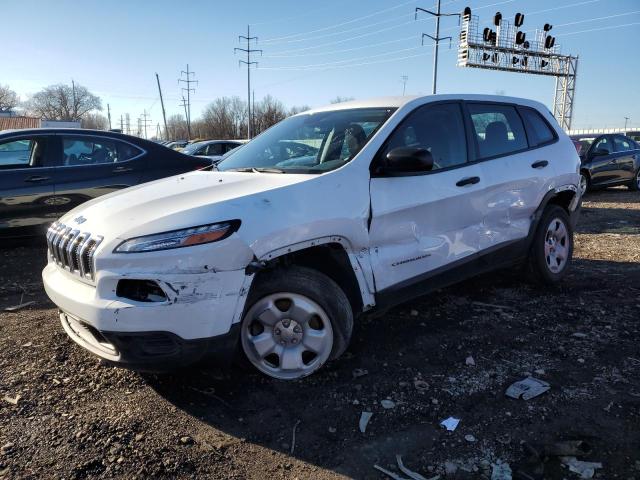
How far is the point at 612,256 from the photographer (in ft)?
20.6

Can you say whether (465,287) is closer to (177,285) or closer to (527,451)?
(527,451)

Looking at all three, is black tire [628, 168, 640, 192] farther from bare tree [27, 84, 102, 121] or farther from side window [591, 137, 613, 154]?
bare tree [27, 84, 102, 121]

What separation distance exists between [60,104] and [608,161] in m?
111

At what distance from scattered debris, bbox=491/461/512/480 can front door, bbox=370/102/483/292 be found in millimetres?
1290

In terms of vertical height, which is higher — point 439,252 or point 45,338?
point 439,252

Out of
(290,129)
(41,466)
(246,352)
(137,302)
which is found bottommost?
(41,466)

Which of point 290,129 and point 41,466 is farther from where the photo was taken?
point 290,129

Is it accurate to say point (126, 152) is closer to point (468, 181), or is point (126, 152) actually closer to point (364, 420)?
point (468, 181)

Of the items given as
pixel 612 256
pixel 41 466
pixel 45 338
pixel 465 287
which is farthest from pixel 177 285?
pixel 612 256

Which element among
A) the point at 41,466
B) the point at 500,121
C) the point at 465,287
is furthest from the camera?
the point at 465,287

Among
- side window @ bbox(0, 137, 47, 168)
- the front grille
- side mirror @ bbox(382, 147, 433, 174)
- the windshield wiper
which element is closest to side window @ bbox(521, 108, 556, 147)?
side mirror @ bbox(382, 147, 433, 174)

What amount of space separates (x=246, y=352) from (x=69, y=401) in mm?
1073

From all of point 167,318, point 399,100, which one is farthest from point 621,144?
point 167,318

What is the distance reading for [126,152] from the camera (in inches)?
255
